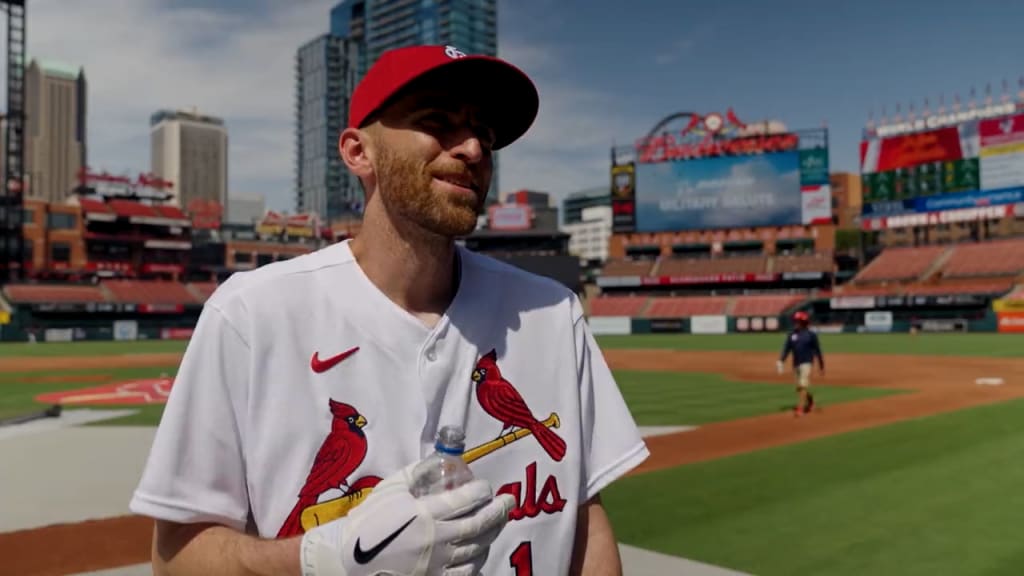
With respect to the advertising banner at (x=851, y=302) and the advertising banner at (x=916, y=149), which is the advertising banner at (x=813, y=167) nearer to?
the advertising banner at (x=916, y=149)

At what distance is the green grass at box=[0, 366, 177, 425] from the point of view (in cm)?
1439

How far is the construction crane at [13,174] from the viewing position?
66.8 m

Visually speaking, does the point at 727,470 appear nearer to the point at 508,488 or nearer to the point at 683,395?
the point at 508,488

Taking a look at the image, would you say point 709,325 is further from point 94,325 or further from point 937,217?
Result: point 94,325

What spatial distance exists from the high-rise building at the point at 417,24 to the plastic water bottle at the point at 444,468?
16870 cm

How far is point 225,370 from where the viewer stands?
5.43 feet

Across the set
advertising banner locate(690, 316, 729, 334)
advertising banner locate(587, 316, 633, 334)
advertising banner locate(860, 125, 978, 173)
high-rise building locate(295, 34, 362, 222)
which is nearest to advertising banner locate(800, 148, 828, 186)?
advertising banner locate(860, 125, 978, 173)

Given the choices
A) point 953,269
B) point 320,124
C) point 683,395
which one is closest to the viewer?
point 683,395

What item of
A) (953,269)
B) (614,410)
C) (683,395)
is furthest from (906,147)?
(614,410)

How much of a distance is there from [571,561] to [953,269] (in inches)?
2562

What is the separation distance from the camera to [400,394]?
5.90ft

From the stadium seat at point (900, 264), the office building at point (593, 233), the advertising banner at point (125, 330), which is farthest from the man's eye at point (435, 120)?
the office building at point (593, 233)

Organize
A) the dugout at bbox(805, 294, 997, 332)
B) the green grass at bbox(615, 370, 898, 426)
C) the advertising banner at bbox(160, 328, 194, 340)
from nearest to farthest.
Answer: the green grass at bbox(615, 370, 898, 426), the dugout at bbox(805, 294, 997, 332), the advertising banner at bbox(160, 328, 194, 340)

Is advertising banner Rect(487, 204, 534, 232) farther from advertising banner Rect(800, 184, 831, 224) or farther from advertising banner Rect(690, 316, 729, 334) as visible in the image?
advertising banner Rect(690, 316, 729, 334)
